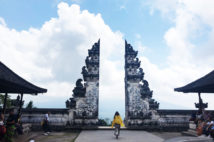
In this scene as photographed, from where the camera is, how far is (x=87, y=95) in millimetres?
10742

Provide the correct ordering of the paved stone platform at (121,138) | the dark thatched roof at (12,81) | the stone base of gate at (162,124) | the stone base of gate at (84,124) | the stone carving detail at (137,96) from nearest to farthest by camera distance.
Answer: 1. the dark thatched roof at (12,81)
2. the paved stone platform at (121,138)
3. the stone base of gate at (84,124)
4. the stone base of gate at (162,124)
5. the stone carving detail at (137,96)

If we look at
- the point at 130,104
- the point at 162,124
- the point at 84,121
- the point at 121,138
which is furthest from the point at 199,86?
the point at 84,121

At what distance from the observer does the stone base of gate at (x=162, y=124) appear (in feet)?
33.9

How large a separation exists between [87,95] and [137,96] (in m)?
3.89

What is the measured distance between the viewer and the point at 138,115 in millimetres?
10828

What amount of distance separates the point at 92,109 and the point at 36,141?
180 inches

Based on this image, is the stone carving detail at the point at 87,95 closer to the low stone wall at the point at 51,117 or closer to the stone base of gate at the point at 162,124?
the low stone wall at the point at 51,117

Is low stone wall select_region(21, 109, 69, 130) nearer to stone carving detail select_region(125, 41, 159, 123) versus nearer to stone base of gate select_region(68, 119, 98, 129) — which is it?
stone base of gate select_region(68, 119, 98, 129)

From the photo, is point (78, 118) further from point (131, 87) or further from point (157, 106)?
point (157, 106)

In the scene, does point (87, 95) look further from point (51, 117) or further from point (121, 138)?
point (121, 138)

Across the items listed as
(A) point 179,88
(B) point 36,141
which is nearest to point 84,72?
(B) point 36,141

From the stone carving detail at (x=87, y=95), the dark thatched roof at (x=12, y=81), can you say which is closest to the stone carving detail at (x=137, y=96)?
the stone carving detail at (x=87, y=95)

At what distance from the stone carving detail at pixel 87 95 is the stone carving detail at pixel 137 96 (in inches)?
99.9

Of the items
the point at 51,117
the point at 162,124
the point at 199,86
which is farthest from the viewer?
the point at 162,124
